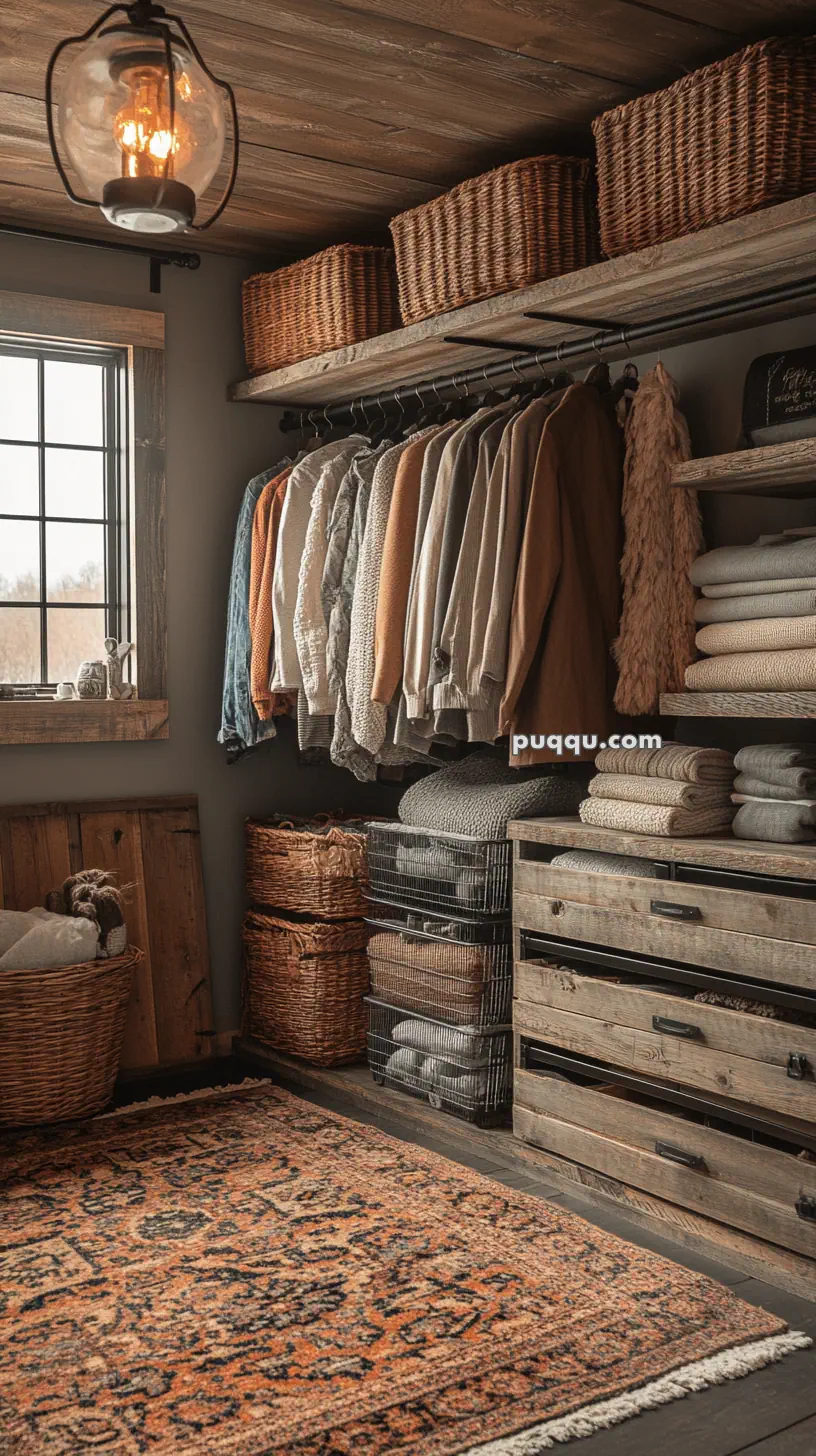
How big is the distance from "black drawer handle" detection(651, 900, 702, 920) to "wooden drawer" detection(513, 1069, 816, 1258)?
0.42m

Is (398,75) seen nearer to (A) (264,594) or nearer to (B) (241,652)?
(A) (264,594)

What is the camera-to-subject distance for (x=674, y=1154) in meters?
2.80

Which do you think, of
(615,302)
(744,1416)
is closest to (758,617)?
(615,302)

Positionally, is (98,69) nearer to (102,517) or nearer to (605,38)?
(605,38)

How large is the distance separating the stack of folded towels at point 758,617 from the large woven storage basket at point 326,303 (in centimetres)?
143

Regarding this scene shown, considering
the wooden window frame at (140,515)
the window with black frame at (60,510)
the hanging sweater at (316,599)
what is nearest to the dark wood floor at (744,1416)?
the hanging sweater at (316,599)

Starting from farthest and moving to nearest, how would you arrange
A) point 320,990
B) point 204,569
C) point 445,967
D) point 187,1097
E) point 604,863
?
point 204,569, point 320,990, point 187,1097, point 445,967, point 604,863

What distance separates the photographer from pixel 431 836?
3.57m

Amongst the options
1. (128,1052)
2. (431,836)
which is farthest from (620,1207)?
(128,1052)

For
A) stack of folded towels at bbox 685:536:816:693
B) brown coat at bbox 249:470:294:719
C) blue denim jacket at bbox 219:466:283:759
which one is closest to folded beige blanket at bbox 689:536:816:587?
stack of folded towels at bbox 685:536:816:693

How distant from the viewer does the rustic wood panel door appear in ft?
13.3

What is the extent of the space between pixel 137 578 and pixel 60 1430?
270 cm

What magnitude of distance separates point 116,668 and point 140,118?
2.55 metres

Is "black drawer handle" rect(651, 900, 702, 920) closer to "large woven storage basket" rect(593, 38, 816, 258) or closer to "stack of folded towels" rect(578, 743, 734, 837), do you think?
"stack of folded towels" rect(578, 743, 734, 837)
